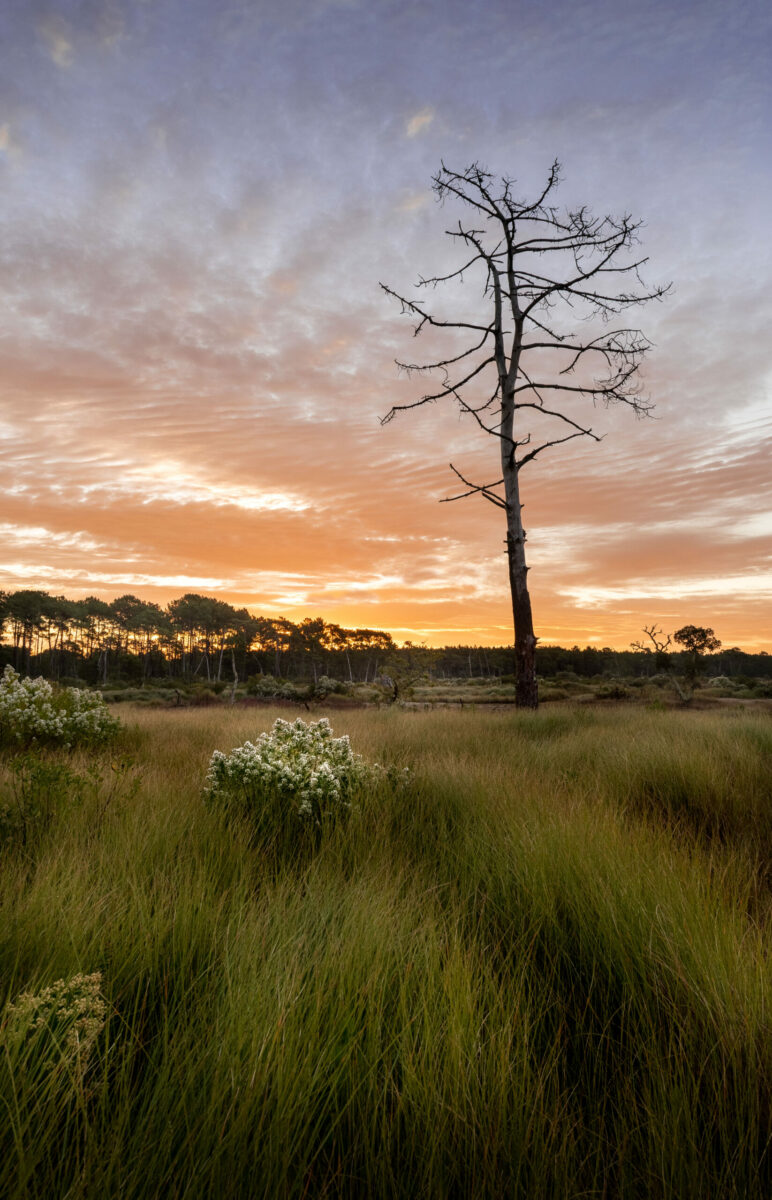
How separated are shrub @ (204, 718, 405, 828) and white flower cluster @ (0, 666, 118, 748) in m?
3.43

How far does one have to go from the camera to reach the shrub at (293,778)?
4.14 metres

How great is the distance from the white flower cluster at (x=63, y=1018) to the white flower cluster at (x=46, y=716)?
225 inches

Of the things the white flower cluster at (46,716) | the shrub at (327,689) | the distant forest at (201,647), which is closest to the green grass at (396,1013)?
the white flower cluster at (46,716)

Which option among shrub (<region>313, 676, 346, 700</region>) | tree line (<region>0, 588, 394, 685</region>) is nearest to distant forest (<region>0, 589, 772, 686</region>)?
tree line (<region>0, 588, 394, 685</region>)

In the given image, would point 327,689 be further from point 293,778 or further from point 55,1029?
point 55,1029

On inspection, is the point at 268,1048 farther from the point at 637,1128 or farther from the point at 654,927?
the point at 654,927

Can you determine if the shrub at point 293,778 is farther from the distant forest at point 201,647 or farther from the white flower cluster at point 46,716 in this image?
the distant forest at point 201,647

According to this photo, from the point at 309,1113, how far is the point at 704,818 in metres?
4.27

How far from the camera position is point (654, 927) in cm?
229

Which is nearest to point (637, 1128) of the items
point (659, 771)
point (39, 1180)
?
point (39, 1180)

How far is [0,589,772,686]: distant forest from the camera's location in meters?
82.1

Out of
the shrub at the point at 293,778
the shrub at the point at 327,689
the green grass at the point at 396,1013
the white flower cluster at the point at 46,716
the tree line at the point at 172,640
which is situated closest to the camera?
the green grass at the point at 396,1013

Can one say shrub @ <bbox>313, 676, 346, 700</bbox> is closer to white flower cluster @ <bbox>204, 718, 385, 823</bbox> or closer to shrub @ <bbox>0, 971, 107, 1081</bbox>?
white flower cluster @ <bbox>204, 718, 385, 823</bbox>

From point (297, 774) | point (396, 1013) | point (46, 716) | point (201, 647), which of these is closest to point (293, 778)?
point (297, 774)
